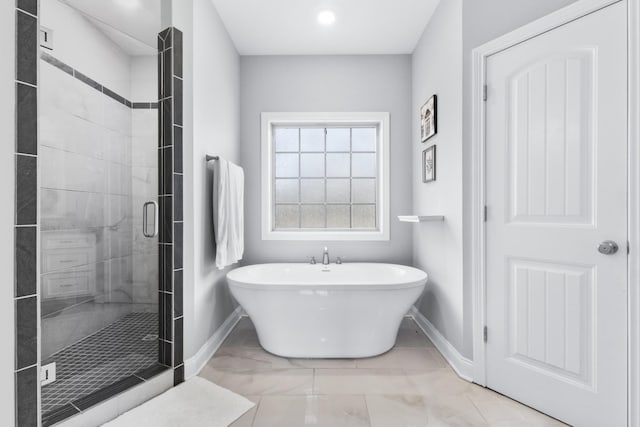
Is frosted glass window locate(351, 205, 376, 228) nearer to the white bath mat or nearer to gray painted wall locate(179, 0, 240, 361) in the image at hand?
gray painted wall locate(179, 0, 240, 361)

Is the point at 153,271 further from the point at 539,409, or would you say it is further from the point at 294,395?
the point at 539,409

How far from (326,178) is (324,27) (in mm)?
1327

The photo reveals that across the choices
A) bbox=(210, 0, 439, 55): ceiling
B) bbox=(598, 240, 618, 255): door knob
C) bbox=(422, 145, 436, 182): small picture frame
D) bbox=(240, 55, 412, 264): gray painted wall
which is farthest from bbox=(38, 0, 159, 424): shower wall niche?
bbox=(598, 240, 618, 255): door knob

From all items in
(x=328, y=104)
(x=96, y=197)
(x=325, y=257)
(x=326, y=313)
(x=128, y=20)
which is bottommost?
(x=326, y=313)

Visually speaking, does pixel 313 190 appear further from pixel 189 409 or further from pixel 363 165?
pixel 189 409

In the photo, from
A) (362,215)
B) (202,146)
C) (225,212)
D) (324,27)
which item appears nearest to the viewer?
(202,146)

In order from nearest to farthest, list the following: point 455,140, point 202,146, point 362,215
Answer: point 455,140 → point 202,146 → point 362,215

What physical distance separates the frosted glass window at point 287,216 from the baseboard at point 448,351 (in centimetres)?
145

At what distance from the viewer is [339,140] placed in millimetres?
3213

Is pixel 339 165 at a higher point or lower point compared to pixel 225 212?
higher

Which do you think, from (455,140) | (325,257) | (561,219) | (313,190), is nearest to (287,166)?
(313,190)

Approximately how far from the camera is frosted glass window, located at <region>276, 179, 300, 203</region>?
3203mm

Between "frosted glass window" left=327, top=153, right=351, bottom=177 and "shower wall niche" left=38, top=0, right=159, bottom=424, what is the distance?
165cm

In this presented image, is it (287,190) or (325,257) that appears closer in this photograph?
(325,257)
